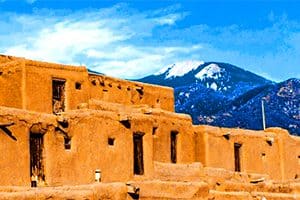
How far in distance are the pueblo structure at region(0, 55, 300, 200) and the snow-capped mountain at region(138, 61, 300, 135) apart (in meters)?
55.7

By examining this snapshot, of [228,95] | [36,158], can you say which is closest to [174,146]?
[36,158]

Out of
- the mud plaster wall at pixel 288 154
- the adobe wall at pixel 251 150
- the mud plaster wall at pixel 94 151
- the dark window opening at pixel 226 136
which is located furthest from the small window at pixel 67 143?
the mud plaster wall at pixel 288 154

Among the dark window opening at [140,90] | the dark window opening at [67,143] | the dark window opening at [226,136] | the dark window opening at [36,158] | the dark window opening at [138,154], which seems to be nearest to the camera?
the dark window opening at [36,158]

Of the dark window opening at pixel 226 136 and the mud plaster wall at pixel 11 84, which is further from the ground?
the mud plaster wall at pixel 11 84

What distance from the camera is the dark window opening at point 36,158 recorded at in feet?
87.3

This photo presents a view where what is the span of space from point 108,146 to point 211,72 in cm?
10604

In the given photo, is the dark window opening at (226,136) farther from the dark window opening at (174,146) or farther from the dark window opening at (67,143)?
the dark window opening at (67,143)

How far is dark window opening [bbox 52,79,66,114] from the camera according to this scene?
31.9m

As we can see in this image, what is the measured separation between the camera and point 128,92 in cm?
3666

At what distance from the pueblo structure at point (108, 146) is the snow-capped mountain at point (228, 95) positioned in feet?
183

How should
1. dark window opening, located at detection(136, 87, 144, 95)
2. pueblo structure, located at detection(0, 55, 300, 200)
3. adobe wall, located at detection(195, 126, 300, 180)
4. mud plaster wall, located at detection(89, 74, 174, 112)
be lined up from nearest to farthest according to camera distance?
pueblo structure, located at detection(0, 55, 300, 200)
mud plaster wall, located at detection(89, 74, 174, 112)
adobe wall, located at detection(195, 126, 300, 180)
dark window opening, located at detection(136, 87, 144, 95)

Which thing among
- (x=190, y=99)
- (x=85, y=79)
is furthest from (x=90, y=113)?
(x=190, y=99)

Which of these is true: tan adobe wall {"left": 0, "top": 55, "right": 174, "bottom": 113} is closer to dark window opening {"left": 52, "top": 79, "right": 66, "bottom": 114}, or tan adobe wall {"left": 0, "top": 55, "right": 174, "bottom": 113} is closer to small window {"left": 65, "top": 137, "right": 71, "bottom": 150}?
dark window opening {"left": 52, "top": 79, "right": 66, "bottom": 114}

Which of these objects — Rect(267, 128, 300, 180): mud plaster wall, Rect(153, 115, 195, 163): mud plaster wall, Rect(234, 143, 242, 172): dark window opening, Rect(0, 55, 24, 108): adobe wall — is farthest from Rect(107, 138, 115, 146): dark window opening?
Rect(267, 128, 300, 180): mud plaster wall
